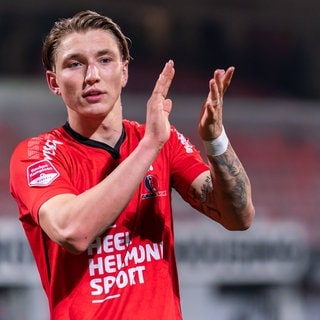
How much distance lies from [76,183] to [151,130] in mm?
401

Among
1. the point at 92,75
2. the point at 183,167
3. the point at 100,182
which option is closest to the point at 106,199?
the point at 100,182

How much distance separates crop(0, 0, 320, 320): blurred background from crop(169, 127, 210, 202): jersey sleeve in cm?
478

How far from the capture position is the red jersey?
3.25m

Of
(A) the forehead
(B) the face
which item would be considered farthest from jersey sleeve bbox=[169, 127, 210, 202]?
(A) the forehead

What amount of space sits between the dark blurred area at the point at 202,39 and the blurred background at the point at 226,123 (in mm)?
13

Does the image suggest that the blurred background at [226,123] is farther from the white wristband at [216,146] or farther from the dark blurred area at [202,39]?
the white wristband at [216,146]

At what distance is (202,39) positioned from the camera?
1009 centimetres

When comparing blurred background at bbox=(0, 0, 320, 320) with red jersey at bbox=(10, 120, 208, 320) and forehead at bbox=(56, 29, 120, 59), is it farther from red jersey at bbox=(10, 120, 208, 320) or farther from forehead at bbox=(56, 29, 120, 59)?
forehead at bbox=(56, 29, 120, 59)

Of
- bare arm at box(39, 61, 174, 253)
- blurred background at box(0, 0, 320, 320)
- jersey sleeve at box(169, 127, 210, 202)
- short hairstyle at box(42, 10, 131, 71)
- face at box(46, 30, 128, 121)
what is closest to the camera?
bare arm at box(39, 61, 174, 253)

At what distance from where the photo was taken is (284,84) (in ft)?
33.5

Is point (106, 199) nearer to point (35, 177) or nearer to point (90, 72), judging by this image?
point (35, 177)

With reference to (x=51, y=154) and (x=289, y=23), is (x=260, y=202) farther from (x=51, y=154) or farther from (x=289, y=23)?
(x=51, y=154)

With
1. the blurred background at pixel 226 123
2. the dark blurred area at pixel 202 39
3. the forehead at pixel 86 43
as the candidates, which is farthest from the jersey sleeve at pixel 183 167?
the dark blurred area at pixel 202 39

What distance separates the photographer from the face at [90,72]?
3.26 metres
